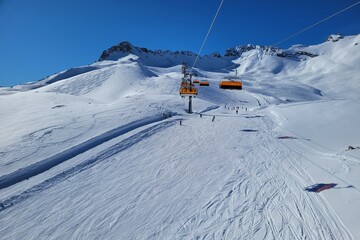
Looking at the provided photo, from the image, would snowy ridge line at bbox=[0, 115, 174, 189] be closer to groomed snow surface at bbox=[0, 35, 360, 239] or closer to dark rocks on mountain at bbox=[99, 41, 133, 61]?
groomed snow surface at bbox=[0, 35, 360, 239]

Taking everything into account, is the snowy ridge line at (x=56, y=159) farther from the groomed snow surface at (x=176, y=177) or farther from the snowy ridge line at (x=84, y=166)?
the snowy ridge line at (x=84, y=166)

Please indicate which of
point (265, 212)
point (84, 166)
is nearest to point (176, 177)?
point (265, 212)

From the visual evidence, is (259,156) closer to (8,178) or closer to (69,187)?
(69,187)

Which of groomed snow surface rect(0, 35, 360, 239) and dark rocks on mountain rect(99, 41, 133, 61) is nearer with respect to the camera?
groomed snow surface rect(0, 35, 360, 239)

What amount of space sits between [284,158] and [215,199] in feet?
21.6

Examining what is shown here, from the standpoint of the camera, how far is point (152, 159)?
13.7 meters

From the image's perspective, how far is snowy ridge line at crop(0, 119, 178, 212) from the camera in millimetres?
9639

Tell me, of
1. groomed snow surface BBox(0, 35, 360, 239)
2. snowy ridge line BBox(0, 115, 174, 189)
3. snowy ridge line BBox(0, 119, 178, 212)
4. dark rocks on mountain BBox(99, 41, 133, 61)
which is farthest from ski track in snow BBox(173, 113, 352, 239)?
dark rocks on mountain BBox(99, 41, 133, 61)

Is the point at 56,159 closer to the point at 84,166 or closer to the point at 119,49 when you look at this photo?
the point at 84,166

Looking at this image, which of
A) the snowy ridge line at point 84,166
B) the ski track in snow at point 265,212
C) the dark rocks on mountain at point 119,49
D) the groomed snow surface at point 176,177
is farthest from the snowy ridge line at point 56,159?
the dark rocks on mountain at point 119,49

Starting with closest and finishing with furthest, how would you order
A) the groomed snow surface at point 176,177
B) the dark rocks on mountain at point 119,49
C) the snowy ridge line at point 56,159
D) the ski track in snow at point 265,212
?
1. the ski track in snow at point 265,212
2. the groomed snow surface at point 176,177
3. the snowy ridge line at point 56,159
4. the dark rocks on mountain at point 119,49

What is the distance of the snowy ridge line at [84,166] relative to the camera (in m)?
9.64

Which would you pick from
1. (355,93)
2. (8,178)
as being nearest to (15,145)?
(8,178)

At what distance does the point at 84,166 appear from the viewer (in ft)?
41.2
